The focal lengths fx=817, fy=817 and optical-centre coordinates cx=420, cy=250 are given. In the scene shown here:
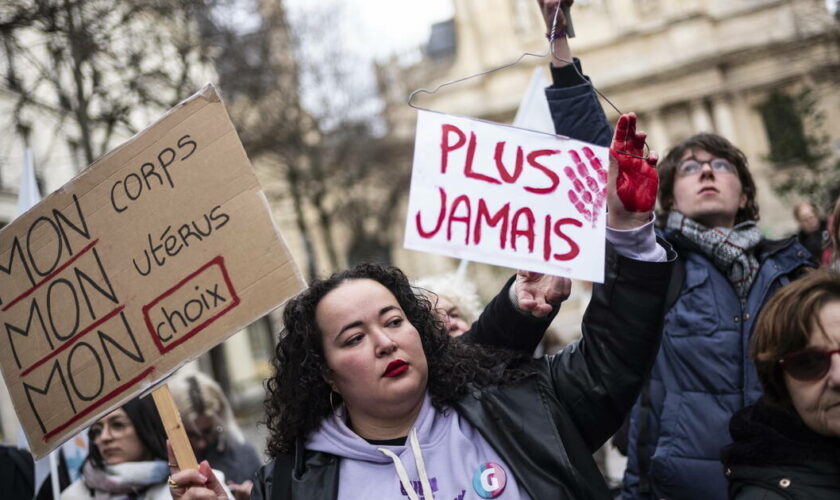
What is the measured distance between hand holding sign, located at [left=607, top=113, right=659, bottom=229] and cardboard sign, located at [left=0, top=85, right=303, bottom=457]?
90 centimetres

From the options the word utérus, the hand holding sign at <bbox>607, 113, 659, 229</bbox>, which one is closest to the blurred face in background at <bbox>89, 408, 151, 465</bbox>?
the word utérus

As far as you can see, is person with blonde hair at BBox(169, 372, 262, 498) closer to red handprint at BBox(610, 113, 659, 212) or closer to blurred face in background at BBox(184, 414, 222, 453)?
blurred face in background at BBox(184, 414, 222, 453)

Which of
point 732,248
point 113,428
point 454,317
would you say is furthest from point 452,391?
point 113,428

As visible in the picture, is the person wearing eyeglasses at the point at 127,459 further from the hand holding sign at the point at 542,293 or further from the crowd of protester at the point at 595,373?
the hand holding sign at the point at 542,293

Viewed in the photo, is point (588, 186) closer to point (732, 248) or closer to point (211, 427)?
point (732, 248)

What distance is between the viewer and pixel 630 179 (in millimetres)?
2105

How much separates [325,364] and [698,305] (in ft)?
4.41

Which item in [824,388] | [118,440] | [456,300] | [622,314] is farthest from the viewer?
[456,300]

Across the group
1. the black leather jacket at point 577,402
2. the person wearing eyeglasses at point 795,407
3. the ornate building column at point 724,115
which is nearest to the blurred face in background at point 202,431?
the black leather jacket at point 577,402

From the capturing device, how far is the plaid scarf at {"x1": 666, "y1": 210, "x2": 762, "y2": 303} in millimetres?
2865

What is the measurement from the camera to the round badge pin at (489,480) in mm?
2084

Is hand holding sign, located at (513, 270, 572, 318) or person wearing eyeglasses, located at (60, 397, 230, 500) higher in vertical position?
hand holding sign, located at (513, 270, 572, 318)

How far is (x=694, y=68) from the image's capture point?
33.9m

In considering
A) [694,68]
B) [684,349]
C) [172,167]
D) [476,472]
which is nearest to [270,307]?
[172,167]
